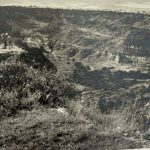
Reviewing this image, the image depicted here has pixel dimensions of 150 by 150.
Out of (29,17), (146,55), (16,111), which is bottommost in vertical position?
(16,111)

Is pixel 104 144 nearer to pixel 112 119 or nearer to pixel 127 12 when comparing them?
pixel 112 119

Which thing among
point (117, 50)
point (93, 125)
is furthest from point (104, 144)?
point (117, 50)

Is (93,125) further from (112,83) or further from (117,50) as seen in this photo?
(117,50)

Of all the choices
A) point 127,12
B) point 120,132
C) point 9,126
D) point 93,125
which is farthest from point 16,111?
point 127,12

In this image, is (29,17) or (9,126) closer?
(9,126)

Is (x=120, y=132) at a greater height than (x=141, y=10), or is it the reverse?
(x=141, y=10)

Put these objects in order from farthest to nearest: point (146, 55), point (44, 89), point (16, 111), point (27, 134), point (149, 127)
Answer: point (146, 55)
point (149, 127)
point (44, 89)
point (16, 111)
point (27, 134)

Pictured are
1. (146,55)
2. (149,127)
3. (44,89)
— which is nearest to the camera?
(44,89)
